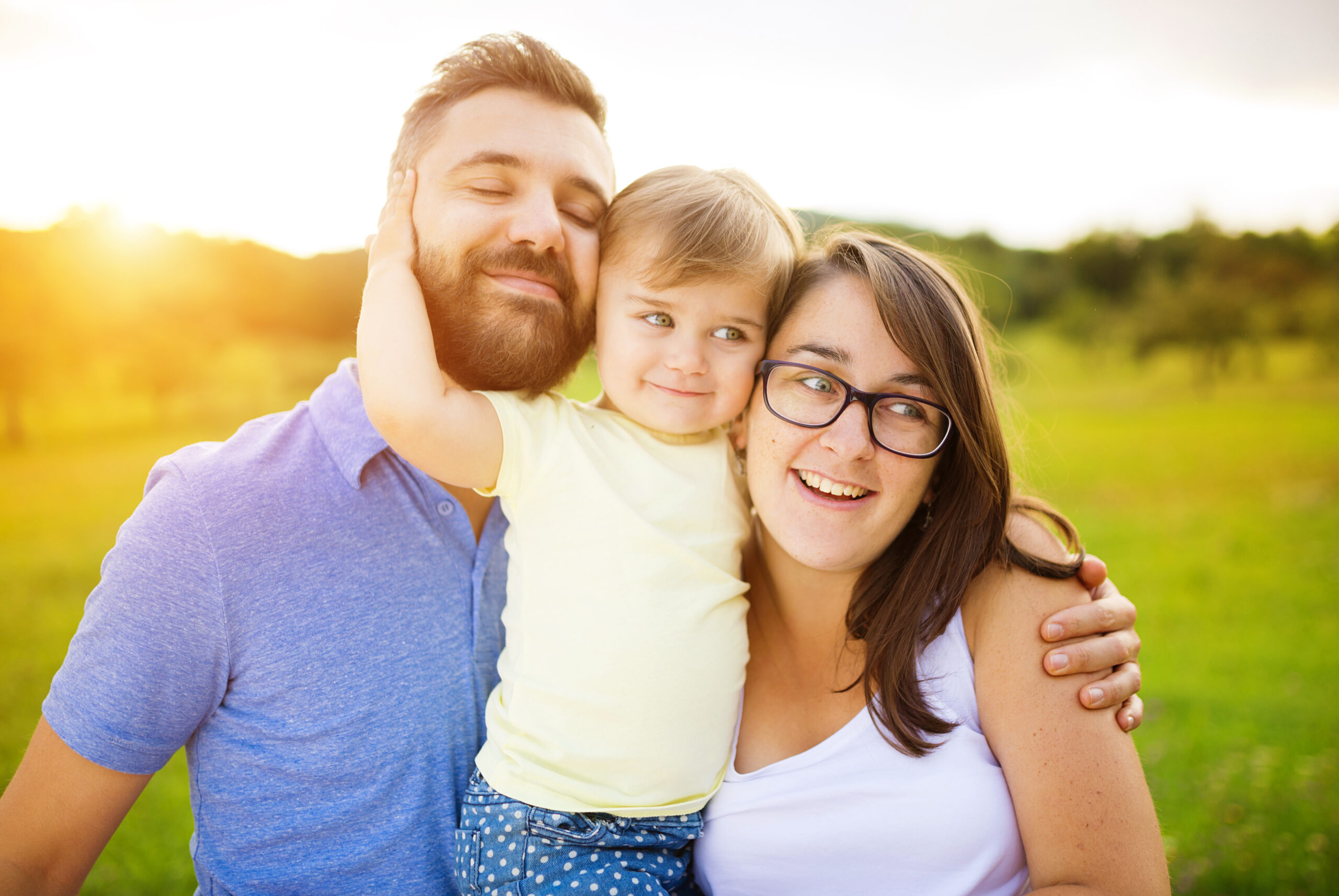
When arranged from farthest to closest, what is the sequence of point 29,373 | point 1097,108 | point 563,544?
point 1097,108
point 29,373
point 563,544

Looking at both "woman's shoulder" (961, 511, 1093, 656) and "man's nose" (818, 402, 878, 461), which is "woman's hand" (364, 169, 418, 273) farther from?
"woman's shoulder" (961, 511, 1093, 656)

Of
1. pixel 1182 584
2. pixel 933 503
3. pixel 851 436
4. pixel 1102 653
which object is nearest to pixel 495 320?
pixel 851 436

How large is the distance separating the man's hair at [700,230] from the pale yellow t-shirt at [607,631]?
0.54 m

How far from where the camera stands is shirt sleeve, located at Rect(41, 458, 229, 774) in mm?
1834

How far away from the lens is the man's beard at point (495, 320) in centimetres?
219

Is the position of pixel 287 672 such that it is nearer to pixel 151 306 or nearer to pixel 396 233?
pixel 396 233

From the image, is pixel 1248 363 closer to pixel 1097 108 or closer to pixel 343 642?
pixel 1097 108

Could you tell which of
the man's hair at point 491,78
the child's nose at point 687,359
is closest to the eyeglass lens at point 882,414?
the child's nose at point 687,359

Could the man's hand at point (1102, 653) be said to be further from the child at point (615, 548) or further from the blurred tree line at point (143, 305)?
the blurred tree line at point (143, 305)

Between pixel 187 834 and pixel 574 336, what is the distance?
4745 millimetres

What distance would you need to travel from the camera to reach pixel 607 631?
1.92 metres

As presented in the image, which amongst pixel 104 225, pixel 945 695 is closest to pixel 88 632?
pixel 945 695

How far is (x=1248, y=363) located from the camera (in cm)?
1797

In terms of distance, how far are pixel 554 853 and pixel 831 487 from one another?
1213mm
